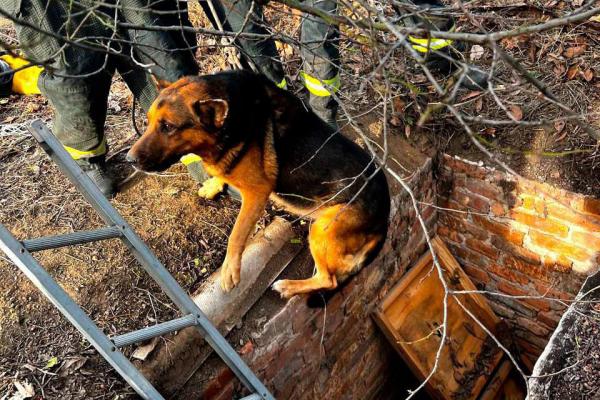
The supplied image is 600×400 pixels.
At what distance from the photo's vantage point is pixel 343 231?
294cm

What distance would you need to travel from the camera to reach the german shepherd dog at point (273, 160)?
97.9 inches

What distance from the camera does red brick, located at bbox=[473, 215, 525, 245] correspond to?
13.4 ft

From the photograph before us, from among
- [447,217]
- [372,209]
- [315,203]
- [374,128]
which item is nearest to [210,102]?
[315,203]

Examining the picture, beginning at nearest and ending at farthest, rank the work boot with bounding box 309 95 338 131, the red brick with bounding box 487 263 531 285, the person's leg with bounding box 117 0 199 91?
1. the person's leg with bounding box 117 0 199 91
2. the work boot with bounding box 309 95 338 131
3. the red brick with bounding box 487 263 531 285

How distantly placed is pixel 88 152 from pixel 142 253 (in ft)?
4.01

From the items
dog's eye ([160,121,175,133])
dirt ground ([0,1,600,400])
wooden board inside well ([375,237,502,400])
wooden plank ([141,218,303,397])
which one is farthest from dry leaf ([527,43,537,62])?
dog's eye ([160,121,175,133])

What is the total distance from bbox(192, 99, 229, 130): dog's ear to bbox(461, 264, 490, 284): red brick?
3.01m

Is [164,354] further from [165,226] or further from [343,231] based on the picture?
[343,231]

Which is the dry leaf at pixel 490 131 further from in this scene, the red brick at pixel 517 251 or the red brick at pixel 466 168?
the red brick at pixel 517 251

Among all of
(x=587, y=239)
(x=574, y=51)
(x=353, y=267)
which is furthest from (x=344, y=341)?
(x=574, y=51)

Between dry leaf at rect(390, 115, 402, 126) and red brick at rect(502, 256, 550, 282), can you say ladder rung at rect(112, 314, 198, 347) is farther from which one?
red brick at rect(502, 256, 550, 282)

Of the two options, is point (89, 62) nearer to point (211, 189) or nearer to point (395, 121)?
point (211, 189)

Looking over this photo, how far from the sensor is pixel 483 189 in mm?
4020

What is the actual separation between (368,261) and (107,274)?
5.34 ft
